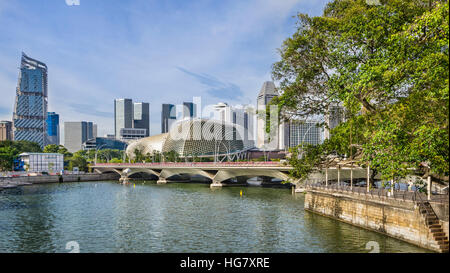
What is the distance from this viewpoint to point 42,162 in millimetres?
125875

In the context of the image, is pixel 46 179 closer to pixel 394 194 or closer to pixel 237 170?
pixel 237 170

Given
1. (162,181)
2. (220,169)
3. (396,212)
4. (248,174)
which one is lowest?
(162,181)

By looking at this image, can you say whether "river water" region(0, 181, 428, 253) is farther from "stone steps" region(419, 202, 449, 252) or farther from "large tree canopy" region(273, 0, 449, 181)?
"large tree canopy" region(273, 0, 449, 181)

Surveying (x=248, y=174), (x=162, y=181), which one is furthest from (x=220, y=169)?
(x=162, y=181)

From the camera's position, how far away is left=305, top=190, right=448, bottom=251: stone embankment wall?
66.5 feet

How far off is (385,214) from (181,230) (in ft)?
56.0

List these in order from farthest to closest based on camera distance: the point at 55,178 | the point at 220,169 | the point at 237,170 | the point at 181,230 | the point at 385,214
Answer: the point at 55,178
the point at 220,169
the point at 237,170
the point at 181,230
the point at 385,214

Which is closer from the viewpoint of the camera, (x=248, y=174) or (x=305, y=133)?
(x=305, y=133)

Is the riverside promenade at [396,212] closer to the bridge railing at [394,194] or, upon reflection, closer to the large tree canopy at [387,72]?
the bridge railing at [394,194]

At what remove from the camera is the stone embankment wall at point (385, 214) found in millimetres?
20266

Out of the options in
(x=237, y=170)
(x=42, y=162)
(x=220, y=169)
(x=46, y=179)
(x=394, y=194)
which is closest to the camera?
(x=394, y=194)

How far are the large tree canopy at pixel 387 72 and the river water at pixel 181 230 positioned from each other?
6.96 metres

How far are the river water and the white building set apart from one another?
295 feet
